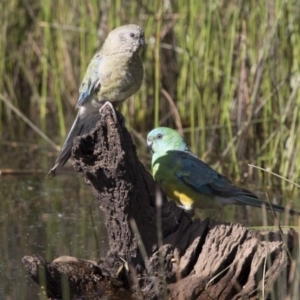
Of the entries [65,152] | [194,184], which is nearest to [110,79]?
[65,152]

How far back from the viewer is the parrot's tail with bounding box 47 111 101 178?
514 cm

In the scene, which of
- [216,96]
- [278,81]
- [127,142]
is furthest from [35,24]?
[127,142]

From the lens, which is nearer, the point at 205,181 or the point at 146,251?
the point at 146,251

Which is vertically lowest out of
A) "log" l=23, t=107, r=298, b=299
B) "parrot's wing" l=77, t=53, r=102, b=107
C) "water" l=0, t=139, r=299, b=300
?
"water" l=0, t=139, r=299, b=300

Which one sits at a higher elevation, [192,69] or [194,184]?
[192,69]

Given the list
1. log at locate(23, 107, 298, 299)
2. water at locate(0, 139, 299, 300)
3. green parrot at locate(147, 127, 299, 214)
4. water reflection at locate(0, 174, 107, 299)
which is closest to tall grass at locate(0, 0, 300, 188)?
water at locate(0, 139, 299, 300)

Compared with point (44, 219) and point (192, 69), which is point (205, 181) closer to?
point (44, 219)

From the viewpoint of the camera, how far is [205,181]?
5328mm

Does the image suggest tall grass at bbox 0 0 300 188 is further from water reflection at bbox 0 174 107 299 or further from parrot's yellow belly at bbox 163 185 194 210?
parrot's yellow belly at bbox 163 185 194 210

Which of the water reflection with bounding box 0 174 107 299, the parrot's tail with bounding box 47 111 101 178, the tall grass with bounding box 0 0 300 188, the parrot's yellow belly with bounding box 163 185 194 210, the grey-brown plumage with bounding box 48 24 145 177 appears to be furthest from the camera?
the tall grass with bounding box 0 0 300 188

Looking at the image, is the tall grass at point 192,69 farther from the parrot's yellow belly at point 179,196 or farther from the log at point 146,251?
the log at point 146,251

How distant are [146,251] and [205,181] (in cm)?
78

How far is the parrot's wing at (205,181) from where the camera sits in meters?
5.31

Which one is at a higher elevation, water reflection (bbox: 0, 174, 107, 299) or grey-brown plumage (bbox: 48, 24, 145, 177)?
grey-brown plumage (bbox: 48, 24, 145, 177)
